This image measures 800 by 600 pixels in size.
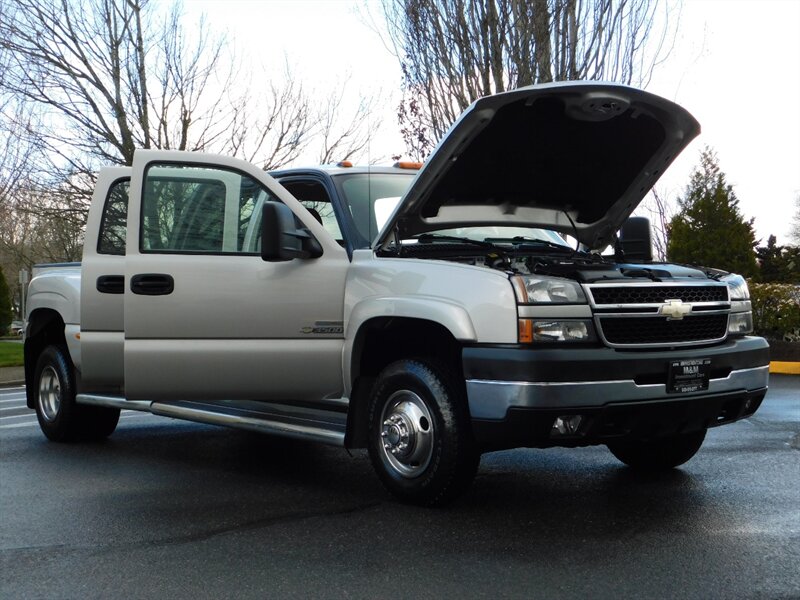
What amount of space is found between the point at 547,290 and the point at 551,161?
1.54 metres

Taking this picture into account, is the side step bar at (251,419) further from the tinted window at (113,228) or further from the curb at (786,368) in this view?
the curb at (786,368)

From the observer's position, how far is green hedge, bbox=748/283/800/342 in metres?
16.5

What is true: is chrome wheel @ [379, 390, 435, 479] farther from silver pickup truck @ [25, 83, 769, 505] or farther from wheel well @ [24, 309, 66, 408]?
wheel well @ [24, 309, 66, 408]

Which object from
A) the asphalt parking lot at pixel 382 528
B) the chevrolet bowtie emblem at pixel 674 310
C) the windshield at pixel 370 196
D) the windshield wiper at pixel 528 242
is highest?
the windshield at pixel 370 196

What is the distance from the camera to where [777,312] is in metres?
16.6

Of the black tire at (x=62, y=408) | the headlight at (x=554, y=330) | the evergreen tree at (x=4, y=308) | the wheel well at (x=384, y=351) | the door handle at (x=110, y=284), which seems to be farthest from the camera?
the evergreen tree at (x=4, y=308)

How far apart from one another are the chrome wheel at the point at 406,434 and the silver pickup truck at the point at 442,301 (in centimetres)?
1

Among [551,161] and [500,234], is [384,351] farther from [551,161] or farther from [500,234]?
[551,161]

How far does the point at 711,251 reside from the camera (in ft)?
96.5

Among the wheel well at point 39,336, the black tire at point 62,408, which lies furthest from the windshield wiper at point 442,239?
the wheel well at point 39,336

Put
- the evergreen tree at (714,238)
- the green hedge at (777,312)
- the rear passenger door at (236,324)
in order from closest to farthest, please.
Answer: the rear passenger door at (236,324) < the green hedge at (777,312) < the evergreen tree at (714,238)

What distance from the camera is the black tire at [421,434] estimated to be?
521cm

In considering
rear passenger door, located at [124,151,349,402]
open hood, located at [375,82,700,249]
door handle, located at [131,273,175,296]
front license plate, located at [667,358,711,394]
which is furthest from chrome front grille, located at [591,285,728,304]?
door handle, located at [131,273,175,296]

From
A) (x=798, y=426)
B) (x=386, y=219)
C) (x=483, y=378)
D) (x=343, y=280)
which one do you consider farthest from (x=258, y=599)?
(x=798, y=426)
